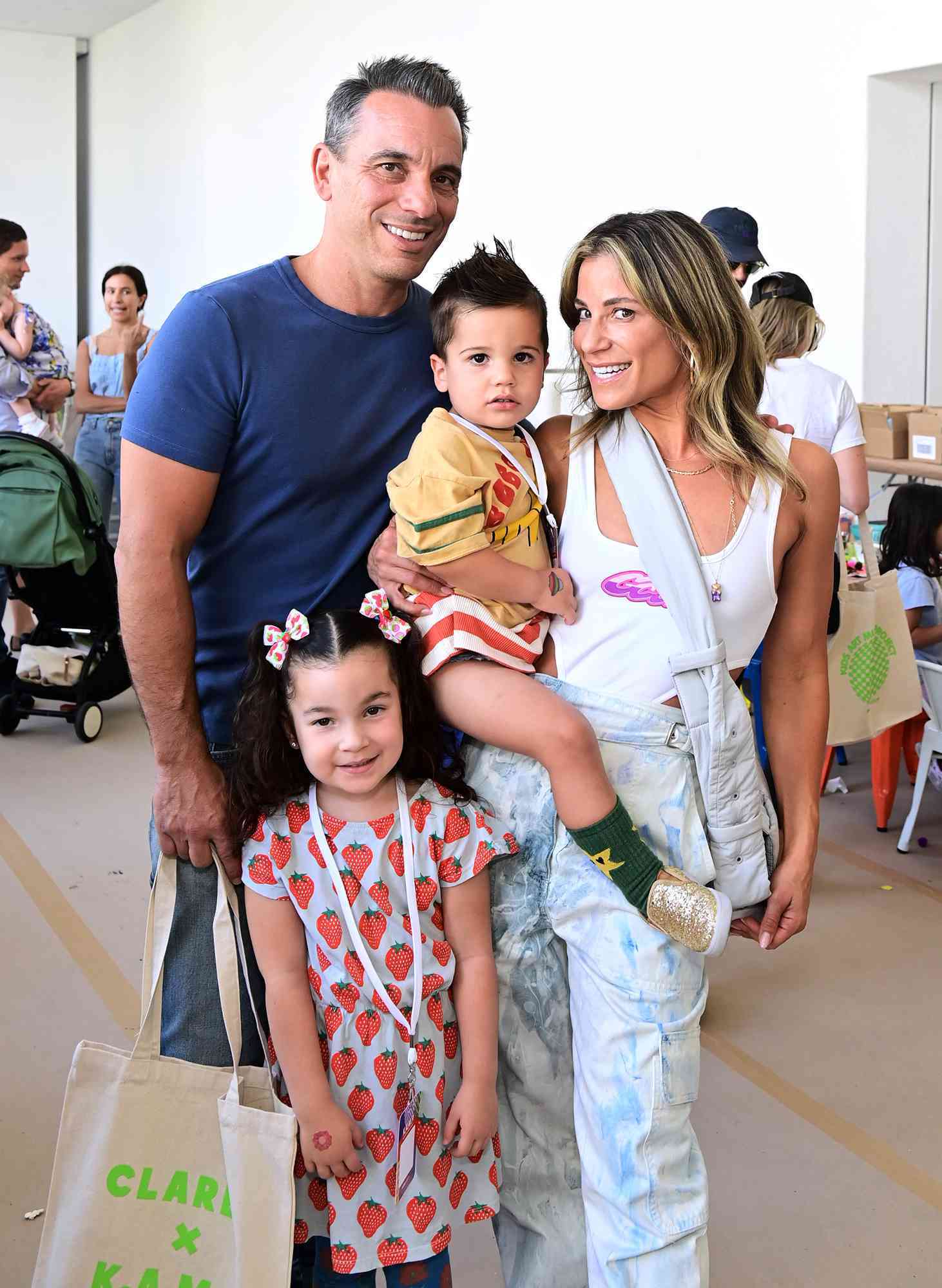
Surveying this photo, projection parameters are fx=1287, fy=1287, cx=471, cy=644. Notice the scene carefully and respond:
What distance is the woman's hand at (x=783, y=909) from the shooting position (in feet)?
5.96

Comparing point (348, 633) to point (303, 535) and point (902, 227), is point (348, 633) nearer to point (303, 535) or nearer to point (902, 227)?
point (303, 535)

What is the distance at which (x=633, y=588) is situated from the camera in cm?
170

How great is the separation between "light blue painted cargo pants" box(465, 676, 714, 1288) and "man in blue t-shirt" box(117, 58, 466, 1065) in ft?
1.20

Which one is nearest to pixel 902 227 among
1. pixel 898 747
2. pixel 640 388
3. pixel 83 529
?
pixel 898 747

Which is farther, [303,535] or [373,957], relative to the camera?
[303,535]

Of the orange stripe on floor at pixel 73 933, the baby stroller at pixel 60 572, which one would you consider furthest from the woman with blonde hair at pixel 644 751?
the baby stroller at pixel 60 572

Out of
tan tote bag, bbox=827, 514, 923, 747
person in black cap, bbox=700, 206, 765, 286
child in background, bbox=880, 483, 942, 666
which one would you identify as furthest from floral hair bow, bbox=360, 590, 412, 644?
child in background, bbox=880, 483, 942, 666

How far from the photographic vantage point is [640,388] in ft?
5.69

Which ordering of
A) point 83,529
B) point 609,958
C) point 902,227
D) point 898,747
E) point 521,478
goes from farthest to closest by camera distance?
point 902,227 < point 83,529 < point 898,747 < point 521,478 < point 609,958

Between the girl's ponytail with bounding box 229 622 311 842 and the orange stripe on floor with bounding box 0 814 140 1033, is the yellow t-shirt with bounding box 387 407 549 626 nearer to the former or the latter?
the girl's ponytail with bounding box 229 622 311 842

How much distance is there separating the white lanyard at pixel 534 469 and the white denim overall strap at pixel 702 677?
97 mm

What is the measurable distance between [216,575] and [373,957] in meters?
0.58

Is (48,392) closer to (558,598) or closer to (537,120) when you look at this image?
(537,120)

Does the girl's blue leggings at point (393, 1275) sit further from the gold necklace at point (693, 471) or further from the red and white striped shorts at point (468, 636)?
the gold necklace at point (693, 471)
